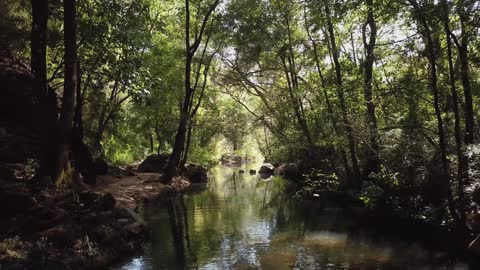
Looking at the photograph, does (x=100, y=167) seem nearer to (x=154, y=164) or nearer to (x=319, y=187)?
(x=154, y=164)

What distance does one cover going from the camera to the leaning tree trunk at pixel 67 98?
12570 millimetres

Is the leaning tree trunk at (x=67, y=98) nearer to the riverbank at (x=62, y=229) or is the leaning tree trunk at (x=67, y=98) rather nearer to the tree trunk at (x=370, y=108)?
the riverbank at (x=62, y=229)

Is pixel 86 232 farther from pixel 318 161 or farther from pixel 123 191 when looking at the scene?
pixel 318 161

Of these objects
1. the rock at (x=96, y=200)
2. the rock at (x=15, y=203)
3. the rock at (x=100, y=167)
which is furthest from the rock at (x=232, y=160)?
the rock at (x=15, y=203)

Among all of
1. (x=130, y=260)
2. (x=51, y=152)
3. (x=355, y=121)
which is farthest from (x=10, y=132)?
(x=355, y=121)

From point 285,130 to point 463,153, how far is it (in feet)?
53.3

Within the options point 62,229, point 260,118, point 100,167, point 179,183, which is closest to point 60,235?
point 62,229

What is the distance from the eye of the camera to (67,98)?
12805 millimetres

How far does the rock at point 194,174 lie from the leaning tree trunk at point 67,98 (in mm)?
20722

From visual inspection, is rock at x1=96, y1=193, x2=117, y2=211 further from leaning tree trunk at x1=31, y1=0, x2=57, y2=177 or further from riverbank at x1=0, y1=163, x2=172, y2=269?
leaning tree trunk at x1=31, y1=0, x2=57, y2=177

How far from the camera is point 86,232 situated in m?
11.0

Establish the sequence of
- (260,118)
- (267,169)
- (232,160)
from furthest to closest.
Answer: (232,160), (267,169), (260,118)

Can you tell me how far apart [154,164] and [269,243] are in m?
21.2

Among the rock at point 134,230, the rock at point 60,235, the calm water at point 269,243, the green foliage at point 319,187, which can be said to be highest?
the green foliage at point 319,187
